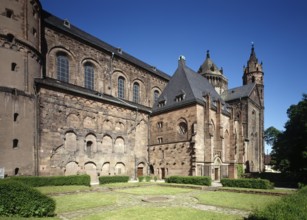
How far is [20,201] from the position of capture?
9.91m

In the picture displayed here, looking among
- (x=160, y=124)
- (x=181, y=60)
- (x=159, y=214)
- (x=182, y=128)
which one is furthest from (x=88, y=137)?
(x=181, y=60)

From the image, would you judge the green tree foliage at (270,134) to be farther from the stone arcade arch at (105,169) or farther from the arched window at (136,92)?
the stone arcade arch at (105,169)

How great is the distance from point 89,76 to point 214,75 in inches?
1408

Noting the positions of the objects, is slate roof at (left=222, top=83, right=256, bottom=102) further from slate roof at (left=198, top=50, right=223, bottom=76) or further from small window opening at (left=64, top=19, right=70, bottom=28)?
small window opening at (left=64, top=19, right=70, bottom=28)

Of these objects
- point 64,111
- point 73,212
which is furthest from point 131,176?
point 73,212

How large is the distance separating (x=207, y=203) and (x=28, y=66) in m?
Answer: 20.7

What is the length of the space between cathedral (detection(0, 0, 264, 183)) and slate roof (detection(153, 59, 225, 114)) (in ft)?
0.67

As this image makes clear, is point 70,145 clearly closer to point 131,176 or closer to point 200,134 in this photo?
point 131,176

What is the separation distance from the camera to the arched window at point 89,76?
109ft

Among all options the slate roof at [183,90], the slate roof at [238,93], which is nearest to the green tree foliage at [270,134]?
the slate roof at [238,93]

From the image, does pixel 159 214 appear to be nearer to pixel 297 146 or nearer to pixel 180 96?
pixel 297 146

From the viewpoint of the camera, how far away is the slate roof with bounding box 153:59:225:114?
3334 centimetres

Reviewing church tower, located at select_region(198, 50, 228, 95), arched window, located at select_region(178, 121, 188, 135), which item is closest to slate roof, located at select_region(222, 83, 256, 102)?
church tower, located at select_region(198, 50, 228, 95)

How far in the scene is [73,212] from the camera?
1259cm
